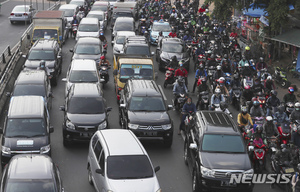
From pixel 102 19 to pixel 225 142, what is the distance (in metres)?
29.2

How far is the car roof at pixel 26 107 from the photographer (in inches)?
683

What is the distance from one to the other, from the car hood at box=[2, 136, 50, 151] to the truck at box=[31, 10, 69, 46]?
57.4 feet

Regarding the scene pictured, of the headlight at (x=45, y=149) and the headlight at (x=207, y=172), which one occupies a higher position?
the headlight at (x=207, y=172)

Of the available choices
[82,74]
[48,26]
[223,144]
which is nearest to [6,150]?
[223,144]

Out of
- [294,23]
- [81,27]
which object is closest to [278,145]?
[294,23]

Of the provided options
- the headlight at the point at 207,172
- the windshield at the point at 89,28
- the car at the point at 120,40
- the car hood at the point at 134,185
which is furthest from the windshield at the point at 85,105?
the windshield at the point at 89,28

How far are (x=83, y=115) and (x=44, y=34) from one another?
53.7 ft

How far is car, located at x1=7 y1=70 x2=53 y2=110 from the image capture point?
21641 mm

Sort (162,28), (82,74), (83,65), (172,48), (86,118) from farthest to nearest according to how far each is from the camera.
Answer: (162,28) < (172,48) < (83,65) < (82,74) < (86,118)

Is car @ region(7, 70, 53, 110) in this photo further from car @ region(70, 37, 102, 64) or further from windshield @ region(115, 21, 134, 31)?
windshield @ region(115, 21, 134, 31)

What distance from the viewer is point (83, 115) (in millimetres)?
18734

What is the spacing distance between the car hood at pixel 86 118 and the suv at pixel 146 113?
903mm

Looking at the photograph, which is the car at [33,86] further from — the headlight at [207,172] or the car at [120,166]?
the headlight at [207,172]

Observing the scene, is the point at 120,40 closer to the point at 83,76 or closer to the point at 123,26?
the point at 123,26
